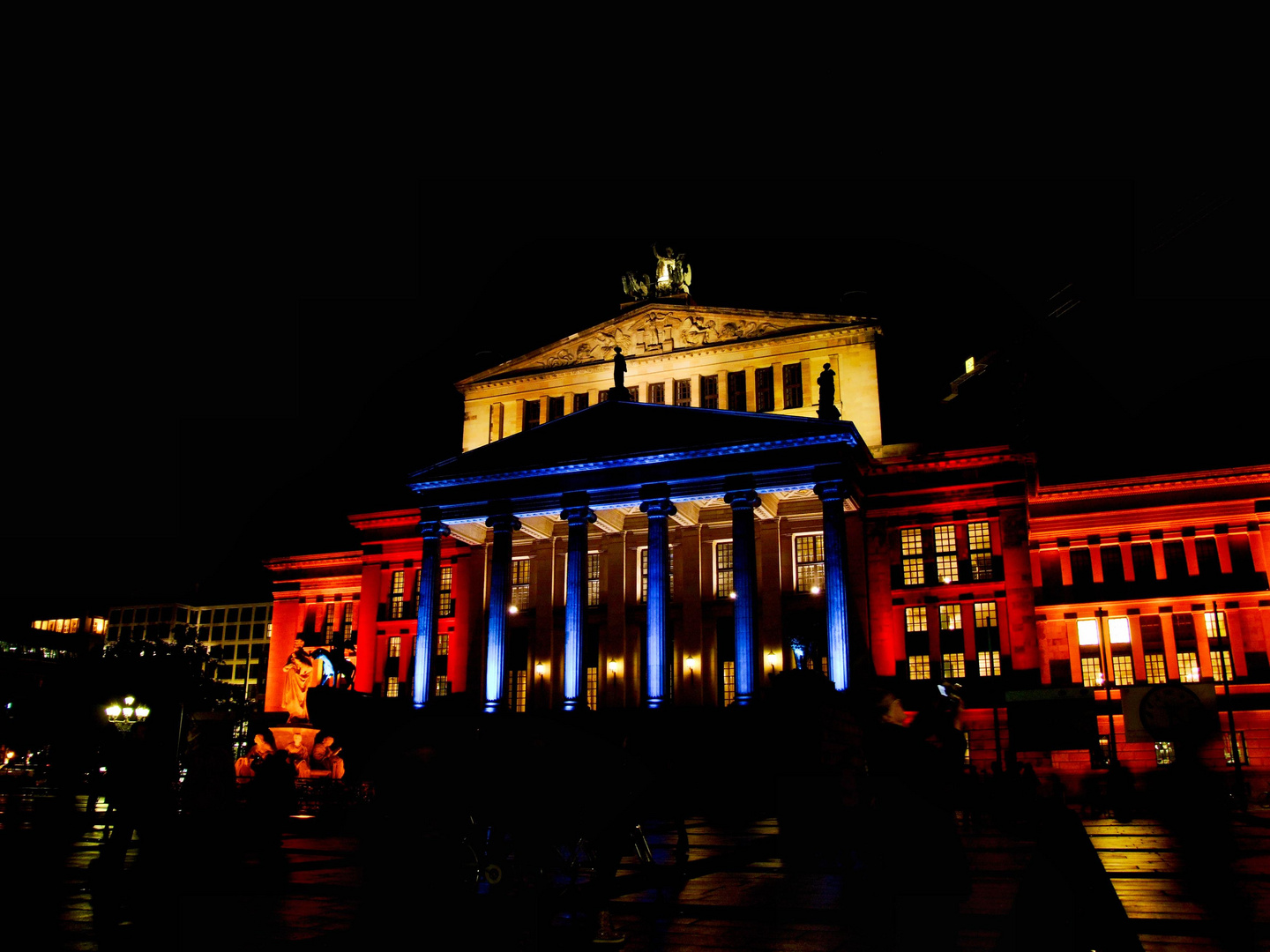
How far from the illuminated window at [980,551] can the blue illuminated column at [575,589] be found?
60.0 ft

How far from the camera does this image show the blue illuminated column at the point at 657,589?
41.2 m

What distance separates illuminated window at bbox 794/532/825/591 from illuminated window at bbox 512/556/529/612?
14.5 m

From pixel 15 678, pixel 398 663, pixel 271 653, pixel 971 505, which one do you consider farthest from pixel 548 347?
pixel 15 678

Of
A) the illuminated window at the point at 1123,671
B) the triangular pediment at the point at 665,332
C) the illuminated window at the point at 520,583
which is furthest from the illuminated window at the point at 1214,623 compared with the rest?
the illuminated window at the point at 520,583

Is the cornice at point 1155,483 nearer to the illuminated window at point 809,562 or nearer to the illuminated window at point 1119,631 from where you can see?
the illuminated window at point 1119,631

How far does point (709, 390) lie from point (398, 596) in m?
22.2

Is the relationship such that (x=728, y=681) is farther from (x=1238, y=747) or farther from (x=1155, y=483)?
(x=1155, y=483)

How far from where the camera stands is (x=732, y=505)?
4297cm

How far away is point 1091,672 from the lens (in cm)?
4872

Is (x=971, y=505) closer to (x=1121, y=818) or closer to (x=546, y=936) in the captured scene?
(x=1121, y=818)

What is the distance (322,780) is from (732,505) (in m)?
20.7

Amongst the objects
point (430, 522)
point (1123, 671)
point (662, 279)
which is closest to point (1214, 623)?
point (1123, 671)

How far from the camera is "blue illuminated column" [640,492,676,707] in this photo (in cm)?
4125

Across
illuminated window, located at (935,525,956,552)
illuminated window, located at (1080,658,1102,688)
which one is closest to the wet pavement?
illuminated window, located at (935,525,956,552)
